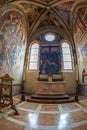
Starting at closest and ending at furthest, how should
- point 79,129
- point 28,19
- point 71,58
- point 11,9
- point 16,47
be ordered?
point 79,129
point 11,9
point 16,47
point 28,19
point 71,58

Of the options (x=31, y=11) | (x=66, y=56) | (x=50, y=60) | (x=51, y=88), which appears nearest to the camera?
(x=51, y=88)

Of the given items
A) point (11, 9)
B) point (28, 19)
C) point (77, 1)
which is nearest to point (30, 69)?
point (28, 19)

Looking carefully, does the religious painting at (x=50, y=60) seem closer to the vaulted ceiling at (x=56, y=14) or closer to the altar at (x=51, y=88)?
the vaulted ceiling at (x=56, y=14)

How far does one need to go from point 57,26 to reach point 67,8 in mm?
2814

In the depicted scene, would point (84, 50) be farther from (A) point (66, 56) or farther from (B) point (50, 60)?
(B) point (50, 60)

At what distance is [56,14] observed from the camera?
13266 millimetres

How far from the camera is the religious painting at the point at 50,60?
46.0ft

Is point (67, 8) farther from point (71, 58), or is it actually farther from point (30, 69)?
point (30, 69)

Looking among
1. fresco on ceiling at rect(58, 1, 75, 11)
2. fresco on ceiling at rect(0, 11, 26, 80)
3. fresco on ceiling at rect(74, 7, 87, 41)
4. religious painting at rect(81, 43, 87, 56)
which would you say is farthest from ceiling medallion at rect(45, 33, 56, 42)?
religious painting at rect(81, 43, 87, 56)

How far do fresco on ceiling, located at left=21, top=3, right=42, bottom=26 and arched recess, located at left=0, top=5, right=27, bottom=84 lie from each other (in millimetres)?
566

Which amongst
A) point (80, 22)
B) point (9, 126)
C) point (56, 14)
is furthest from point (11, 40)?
point (9, 126)

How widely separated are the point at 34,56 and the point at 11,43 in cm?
448

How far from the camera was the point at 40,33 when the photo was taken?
50.5ft

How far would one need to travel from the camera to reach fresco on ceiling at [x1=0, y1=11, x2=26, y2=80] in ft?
32.0
